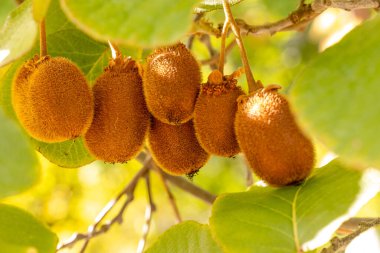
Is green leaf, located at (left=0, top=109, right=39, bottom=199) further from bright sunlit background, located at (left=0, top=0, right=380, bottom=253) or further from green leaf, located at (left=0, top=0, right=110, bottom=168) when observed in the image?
bright sunlit background, located at (left=0, top=0, right=380, bottom=253)

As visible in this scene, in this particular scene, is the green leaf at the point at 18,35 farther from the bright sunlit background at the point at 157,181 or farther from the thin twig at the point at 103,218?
the bright sunlit background at the point at 157,181

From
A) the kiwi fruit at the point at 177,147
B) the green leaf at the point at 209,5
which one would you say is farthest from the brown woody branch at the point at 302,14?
the kiwi fruit at the point at 177,147

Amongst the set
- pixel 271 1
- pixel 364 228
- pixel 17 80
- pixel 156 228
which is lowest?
pixel 156 228

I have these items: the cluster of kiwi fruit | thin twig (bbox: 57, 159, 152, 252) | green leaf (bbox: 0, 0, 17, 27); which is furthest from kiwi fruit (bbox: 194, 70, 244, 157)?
green leaf (bbox: 0, 0, 17, 27)

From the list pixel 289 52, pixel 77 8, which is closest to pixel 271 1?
pixel 289 52

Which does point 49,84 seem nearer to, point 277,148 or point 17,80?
point 17,80

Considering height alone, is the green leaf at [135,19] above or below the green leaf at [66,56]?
above

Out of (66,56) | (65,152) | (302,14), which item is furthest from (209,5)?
(65,152)

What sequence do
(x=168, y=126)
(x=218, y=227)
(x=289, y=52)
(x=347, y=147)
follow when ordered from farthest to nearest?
(x=289, y=52)
(x=168, y=126)
(x=218, y=227)
(x=347, y=147)

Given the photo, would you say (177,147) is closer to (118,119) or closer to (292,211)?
(118,119)
